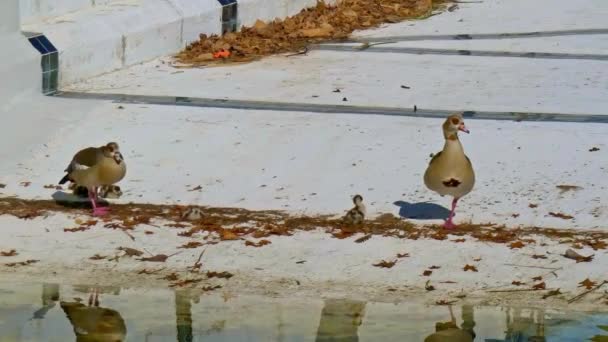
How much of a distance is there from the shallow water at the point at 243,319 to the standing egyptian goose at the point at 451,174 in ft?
4.13

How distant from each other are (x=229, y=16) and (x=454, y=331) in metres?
7.80

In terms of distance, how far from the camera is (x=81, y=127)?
10.3 m

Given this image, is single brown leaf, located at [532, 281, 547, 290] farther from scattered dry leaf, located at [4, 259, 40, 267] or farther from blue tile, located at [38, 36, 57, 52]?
blue tile, located at [38, 36, 57, 52]

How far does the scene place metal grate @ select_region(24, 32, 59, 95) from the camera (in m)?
11.0

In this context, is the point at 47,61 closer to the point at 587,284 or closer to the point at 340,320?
the point at 340,320

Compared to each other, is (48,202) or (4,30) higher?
(4,30)

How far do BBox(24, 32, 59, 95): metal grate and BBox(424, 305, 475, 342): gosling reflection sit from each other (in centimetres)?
498

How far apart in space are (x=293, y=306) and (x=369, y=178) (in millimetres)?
2310

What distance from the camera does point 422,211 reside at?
8.64 metres

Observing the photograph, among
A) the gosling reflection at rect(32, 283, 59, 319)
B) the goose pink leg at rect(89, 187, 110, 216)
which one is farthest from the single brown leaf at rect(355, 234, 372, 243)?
the gosling reflection at rect(32, 283, 59, 319)

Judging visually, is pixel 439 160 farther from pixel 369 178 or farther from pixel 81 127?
pixel 81 127

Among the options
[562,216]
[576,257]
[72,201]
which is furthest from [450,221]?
[72,201]

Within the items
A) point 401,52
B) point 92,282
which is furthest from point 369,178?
point 401,52

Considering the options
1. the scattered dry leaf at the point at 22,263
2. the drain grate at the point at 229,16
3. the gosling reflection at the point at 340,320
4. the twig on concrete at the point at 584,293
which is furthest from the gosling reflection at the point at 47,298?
the drain grate at the point at 229,16
